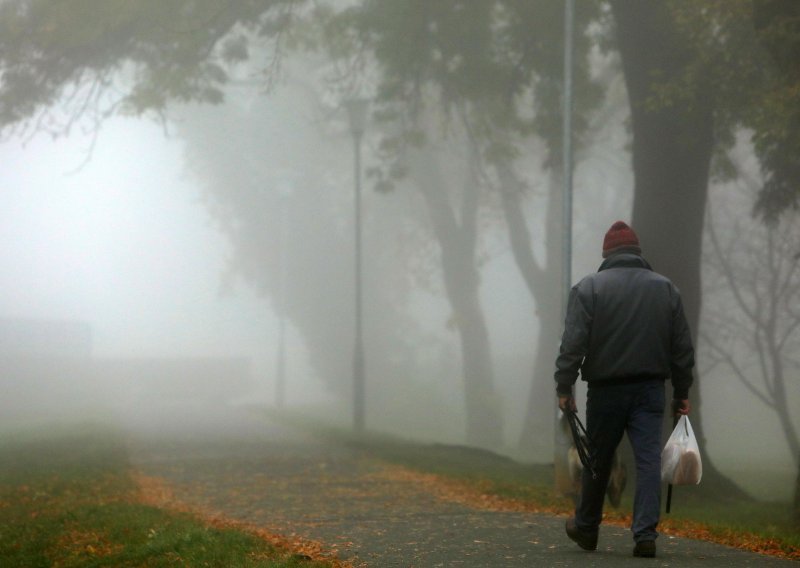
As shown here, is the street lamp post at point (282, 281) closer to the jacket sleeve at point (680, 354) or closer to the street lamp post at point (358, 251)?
the street lamp post at point (358, 251)

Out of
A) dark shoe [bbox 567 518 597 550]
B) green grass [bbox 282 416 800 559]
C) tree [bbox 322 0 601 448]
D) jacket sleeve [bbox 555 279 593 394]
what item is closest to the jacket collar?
jacket sleeve [bbox 555 279 593 394]

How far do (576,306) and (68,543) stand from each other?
4494 millimetres

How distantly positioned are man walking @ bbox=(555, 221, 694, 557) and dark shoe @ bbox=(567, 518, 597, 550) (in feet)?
0.82

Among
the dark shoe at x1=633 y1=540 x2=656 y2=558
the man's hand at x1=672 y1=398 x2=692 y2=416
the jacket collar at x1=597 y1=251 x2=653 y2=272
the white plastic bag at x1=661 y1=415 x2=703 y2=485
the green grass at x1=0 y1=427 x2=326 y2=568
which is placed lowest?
the green grass at x1=0 y1=427 x2=326 y2=568

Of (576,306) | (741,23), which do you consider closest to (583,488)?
(576,306)

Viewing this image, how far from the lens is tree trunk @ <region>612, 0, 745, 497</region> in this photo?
15617 millimetres

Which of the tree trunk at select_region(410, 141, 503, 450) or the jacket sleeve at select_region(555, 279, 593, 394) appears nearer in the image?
the jacket sleeve at select_region(555, 279, 593, 394)

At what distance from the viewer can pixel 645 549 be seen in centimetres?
729

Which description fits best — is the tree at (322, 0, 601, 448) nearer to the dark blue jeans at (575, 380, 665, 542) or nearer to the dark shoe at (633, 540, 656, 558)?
the dark blue jeans at (575, 380, 665, 542)

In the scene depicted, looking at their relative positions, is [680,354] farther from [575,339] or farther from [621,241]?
[621,241]

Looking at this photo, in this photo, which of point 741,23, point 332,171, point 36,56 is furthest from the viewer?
point 332,171

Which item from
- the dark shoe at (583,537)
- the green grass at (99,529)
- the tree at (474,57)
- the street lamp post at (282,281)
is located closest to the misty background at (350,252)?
the street lamp post at (282,281)

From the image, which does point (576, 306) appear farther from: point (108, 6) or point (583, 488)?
point (108, 6)

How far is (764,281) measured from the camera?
24859 millimetres
